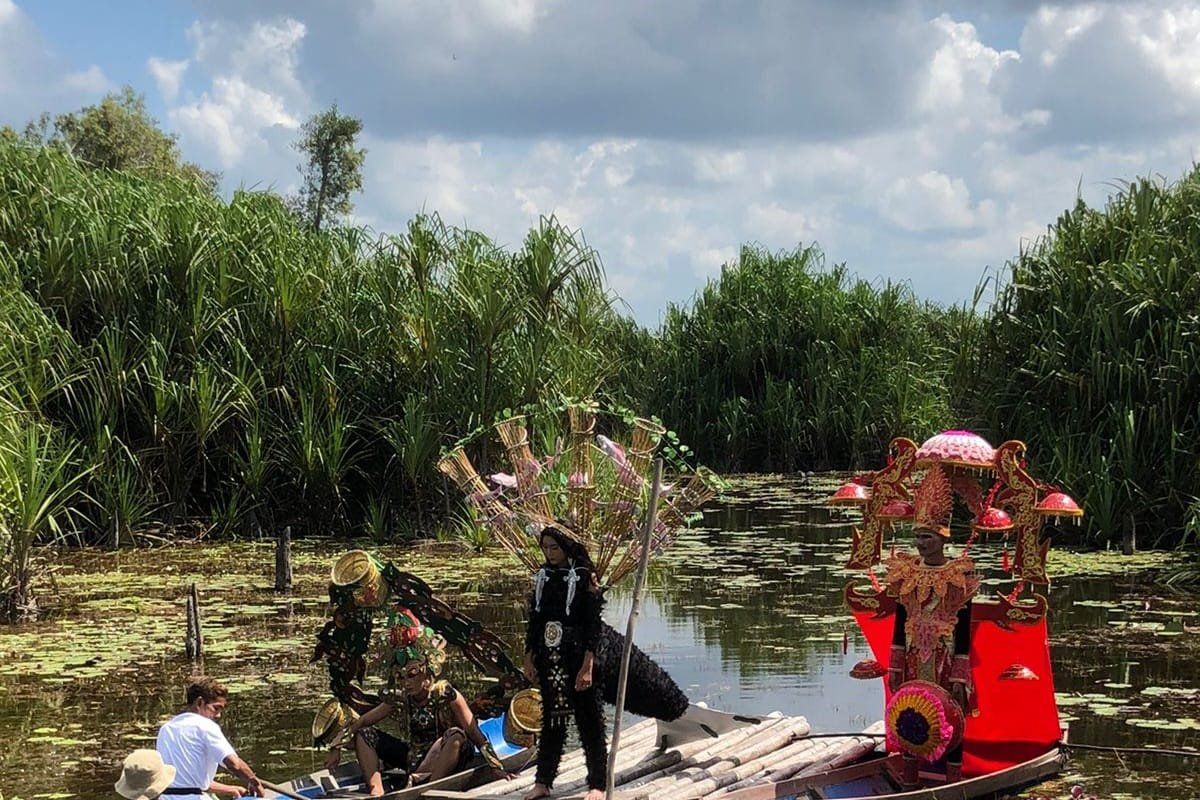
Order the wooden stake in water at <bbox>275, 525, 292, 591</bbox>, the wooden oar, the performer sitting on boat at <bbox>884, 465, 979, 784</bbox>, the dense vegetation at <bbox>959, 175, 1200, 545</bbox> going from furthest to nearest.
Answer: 1. the dense vegetation at <bbox>959, 175, 1200, 545</bbox>
2. the wooden stake in water at <bbox>275, 525, 292, 591</bbox>
3. the performer sitting on boat at <bbox>884, 465, 979, 784</bbox>
4. the wooden oar

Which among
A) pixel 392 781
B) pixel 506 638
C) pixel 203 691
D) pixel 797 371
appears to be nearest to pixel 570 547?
Result: pixel 392 781

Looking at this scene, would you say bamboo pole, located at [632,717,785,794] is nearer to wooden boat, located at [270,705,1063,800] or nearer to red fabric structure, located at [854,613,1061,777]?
wooden boat, located at [270,705,1063,800]

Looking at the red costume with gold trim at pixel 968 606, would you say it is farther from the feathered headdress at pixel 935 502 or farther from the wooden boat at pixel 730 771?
the wooden boat at pixel 730 771

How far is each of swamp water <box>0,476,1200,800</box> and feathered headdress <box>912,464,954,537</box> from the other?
4.39 feet

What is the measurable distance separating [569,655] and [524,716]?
665 millimetres

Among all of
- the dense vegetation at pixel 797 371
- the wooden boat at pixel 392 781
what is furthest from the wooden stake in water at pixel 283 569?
the dense vegetation at pixel 797 371

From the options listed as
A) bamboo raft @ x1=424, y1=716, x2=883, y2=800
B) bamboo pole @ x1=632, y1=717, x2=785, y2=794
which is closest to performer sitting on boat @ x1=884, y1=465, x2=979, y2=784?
bamboo raft @ x1=424, y1=716, x2=883, y2=800

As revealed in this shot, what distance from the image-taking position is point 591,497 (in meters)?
6.41

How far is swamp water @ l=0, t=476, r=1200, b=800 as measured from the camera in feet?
23.7

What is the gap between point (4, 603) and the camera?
10.2 m

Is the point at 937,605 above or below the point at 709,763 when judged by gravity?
above

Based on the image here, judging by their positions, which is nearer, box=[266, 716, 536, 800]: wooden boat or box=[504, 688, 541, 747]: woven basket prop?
box=[266, 716, 536, 800]: wooden boat

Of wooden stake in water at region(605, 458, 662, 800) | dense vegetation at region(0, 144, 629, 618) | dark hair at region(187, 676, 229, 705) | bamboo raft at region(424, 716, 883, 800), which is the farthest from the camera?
dense vegetation at region(0, 144, 629, 618)

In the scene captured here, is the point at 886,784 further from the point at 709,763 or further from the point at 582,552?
the point at 582,552
